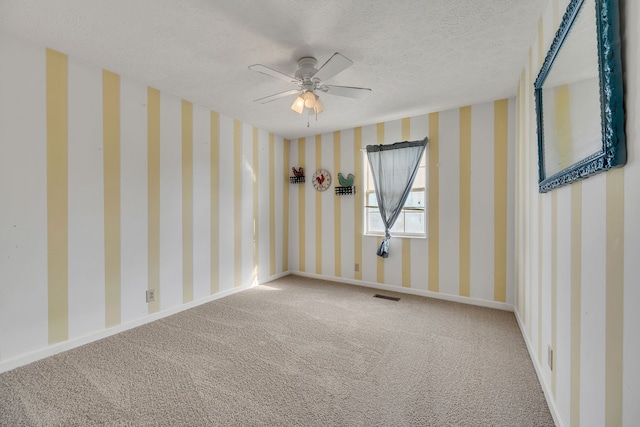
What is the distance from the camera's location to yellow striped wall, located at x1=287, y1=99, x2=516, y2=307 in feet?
10.6

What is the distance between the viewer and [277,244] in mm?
4648

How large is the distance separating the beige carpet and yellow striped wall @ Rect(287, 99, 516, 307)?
0.65 metres

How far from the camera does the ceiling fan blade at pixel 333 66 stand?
6.29ft

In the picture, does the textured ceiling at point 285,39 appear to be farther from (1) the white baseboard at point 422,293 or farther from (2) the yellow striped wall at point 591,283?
(1) the white baseboard at point 422,293

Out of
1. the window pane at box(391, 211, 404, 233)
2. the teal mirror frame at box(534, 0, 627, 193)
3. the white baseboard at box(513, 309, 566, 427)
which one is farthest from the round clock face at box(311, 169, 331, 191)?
the teal mirror frame at box(534, 0, 627, 193)

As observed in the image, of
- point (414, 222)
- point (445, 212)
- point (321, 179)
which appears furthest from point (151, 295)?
point (445, 212)

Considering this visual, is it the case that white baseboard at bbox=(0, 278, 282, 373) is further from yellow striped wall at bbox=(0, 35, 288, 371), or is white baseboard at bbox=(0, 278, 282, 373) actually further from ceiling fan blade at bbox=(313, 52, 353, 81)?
ceiling fan blade at bbox=(313, 52, 353, 81)

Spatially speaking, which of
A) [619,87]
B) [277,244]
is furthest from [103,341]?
[619,87]

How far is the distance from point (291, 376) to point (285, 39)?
96.4 inches

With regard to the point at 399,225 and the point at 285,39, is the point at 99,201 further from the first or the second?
the point at 399,225

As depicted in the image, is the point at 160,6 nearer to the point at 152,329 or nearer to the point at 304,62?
the point at 304,62

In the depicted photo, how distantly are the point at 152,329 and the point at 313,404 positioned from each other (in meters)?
1.88

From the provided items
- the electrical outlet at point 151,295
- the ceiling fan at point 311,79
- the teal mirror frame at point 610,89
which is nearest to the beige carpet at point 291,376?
the electrical outlet at point 151,295

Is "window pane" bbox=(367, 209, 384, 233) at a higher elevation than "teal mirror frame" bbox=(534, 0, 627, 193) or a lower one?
lower
